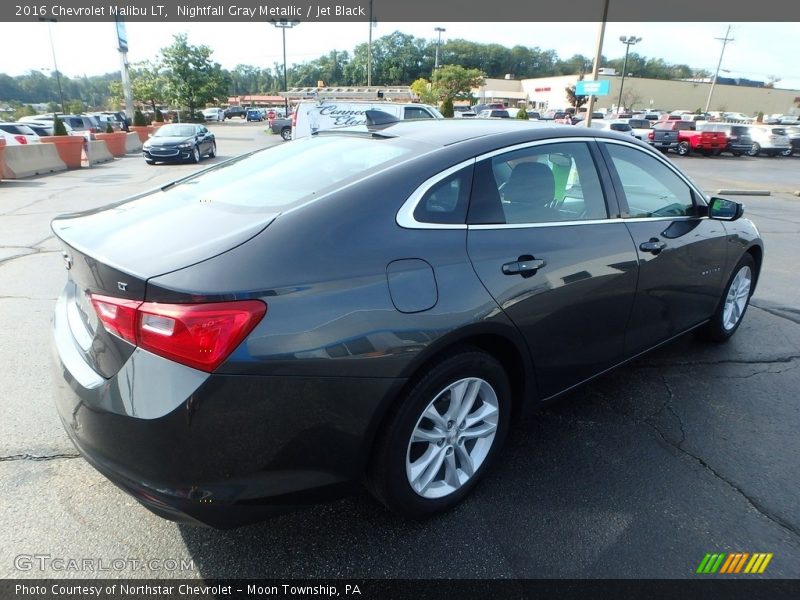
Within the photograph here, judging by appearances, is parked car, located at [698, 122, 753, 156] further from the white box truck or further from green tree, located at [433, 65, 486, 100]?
green tree, located at [433, 65, 486, 100]

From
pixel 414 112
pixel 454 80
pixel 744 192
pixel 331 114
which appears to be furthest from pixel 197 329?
pixel 454 80

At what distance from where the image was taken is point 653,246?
3.15 meters

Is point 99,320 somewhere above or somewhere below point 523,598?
above

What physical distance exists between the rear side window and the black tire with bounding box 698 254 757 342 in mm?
2792

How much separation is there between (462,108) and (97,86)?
129m

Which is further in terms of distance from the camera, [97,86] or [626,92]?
[97,86]

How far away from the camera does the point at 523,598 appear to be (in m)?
2.03

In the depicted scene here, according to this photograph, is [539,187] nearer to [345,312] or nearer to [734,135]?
[345,312]

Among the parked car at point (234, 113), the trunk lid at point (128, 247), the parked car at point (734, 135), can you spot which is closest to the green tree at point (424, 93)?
the parked car at point (734, 135)

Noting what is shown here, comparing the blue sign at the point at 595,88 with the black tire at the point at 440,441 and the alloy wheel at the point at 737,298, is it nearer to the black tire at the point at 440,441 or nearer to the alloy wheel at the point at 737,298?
the alloy wheel at the point at 737,298

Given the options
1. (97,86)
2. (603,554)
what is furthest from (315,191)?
(97,86)

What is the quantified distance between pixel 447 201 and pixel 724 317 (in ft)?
10.4

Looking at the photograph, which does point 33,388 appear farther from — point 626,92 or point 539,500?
point 626,92

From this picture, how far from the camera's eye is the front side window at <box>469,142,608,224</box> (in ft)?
8.07
